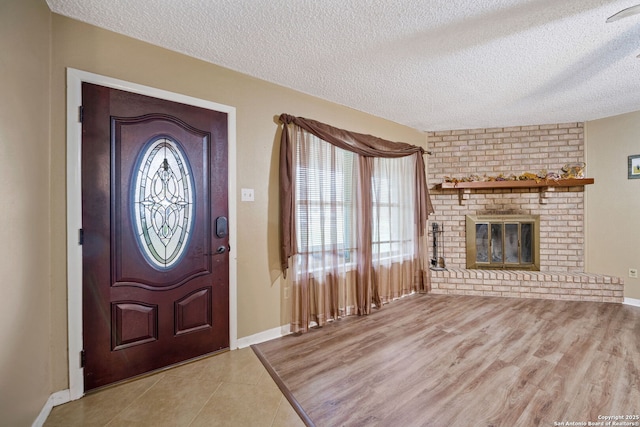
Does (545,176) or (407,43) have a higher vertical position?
(407,43)

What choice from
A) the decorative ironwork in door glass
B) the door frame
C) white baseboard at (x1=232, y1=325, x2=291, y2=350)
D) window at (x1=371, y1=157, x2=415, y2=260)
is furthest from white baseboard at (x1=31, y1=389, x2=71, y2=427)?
window at (x1=371, y1=157, x2=415, y2=260)

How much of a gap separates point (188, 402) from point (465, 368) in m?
1.98

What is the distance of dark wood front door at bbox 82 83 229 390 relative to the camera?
176 centimetres

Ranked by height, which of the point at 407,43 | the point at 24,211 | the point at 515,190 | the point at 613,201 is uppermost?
the point at 407,43

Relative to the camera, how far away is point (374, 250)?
132 inches

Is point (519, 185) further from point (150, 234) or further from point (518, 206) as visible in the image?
point (150, 234)

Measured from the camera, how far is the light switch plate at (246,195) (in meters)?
2.39

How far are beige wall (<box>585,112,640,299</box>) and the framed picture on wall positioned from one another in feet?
0.16

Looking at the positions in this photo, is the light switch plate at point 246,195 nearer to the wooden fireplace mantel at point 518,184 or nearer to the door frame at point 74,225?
the door frame at point 74,225

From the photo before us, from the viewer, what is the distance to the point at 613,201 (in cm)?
359

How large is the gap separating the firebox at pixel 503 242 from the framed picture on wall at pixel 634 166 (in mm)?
1127

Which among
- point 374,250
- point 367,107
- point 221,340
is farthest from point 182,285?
point 367,107

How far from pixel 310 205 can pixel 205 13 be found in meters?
1.73

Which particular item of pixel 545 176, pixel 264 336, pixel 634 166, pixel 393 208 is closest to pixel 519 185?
pixel 545 176
